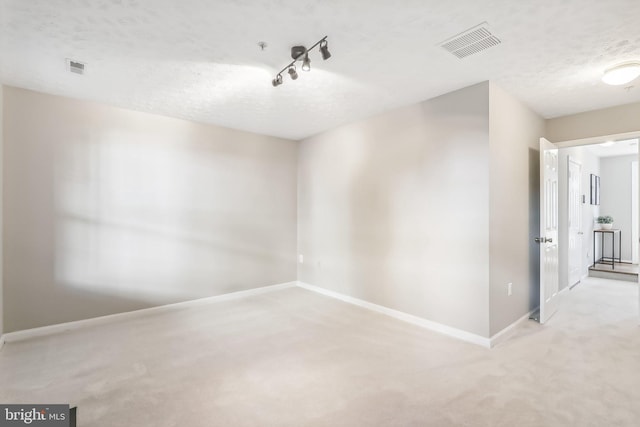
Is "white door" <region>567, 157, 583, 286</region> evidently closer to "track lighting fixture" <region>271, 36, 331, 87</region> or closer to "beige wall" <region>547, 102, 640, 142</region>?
"beige wall" <region>547, 102, 640, 142</region>

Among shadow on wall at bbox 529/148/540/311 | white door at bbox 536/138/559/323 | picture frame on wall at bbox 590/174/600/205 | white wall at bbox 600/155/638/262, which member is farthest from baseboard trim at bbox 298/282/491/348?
white wall at bbox 600/155/638/262

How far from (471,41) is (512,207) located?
1.90 m

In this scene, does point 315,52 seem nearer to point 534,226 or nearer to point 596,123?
point 534,226

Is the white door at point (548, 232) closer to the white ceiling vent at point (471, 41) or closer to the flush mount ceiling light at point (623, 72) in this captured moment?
the flush mount ceiling light at point (623, 72)

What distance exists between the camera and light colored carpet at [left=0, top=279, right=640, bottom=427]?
1.96 meters

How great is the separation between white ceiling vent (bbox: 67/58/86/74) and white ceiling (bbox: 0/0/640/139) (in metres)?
0.05

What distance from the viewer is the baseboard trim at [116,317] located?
123 inches

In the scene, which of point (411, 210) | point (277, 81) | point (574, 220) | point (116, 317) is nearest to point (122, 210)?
point (116, 317)

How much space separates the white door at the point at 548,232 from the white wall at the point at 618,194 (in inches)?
178

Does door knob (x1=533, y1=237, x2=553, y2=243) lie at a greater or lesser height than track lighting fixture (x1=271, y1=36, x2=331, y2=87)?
lesser

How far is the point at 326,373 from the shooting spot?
8.10 feet

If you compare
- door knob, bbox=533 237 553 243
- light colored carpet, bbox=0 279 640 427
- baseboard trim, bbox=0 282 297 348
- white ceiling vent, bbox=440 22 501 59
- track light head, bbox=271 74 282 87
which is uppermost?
white ceiling vent, bbox=440 22 501 59

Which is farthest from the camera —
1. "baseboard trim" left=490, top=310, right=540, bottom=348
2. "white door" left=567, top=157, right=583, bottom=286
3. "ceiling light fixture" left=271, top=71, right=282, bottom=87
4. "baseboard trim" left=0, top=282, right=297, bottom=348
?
"white door" left=567, top=157, right=583, bottom=286

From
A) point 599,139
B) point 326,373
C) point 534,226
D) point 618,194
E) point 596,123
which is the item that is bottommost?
point 326,373
